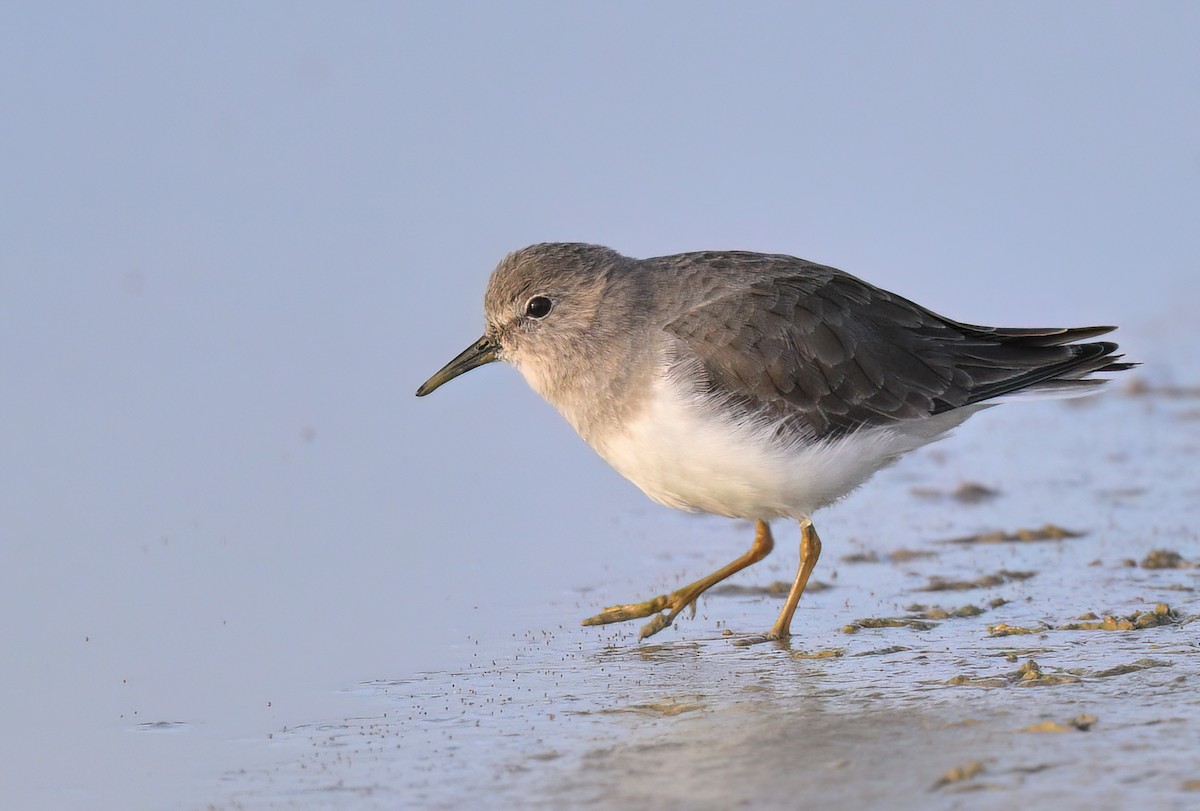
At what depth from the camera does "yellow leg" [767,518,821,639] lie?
7219 millimetres

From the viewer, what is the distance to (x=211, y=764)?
5508 millimetres

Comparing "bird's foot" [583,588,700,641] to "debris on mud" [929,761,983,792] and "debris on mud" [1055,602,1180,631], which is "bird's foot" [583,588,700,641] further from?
"debris on mud" [929,761,983,792]

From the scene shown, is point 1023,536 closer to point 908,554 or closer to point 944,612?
point 908,554

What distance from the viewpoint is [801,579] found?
750 cm

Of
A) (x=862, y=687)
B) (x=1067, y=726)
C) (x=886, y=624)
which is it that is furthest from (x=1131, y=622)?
(x=1067, y=726)

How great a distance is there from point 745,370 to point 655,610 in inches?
54.9

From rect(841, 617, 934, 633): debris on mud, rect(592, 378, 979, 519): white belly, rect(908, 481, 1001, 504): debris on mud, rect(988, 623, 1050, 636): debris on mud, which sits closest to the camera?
rect(988, 623, 1050, 636): debris on mud

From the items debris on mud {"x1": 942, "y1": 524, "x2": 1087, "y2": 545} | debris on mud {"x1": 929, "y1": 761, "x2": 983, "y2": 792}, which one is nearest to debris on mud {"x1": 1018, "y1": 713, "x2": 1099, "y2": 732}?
debris on mud {"x1": 929, "y1": 761, "x2": 983, "y2": 792}

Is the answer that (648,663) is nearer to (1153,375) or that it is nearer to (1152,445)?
(1152,445)

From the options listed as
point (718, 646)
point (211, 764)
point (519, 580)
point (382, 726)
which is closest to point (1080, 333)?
point (718, 646)

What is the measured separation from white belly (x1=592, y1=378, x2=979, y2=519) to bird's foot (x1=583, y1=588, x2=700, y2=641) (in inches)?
19.7

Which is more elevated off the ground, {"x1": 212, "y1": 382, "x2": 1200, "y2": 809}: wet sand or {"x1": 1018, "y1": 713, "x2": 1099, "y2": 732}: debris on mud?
{"x1": 212, "y1": 382, "x2": 1200, "y2": 809}: wet sand

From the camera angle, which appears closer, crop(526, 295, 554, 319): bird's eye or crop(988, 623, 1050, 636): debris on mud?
crop(988, 623, 1050, 636): debris on mud

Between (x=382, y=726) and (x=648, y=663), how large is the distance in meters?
1.50
